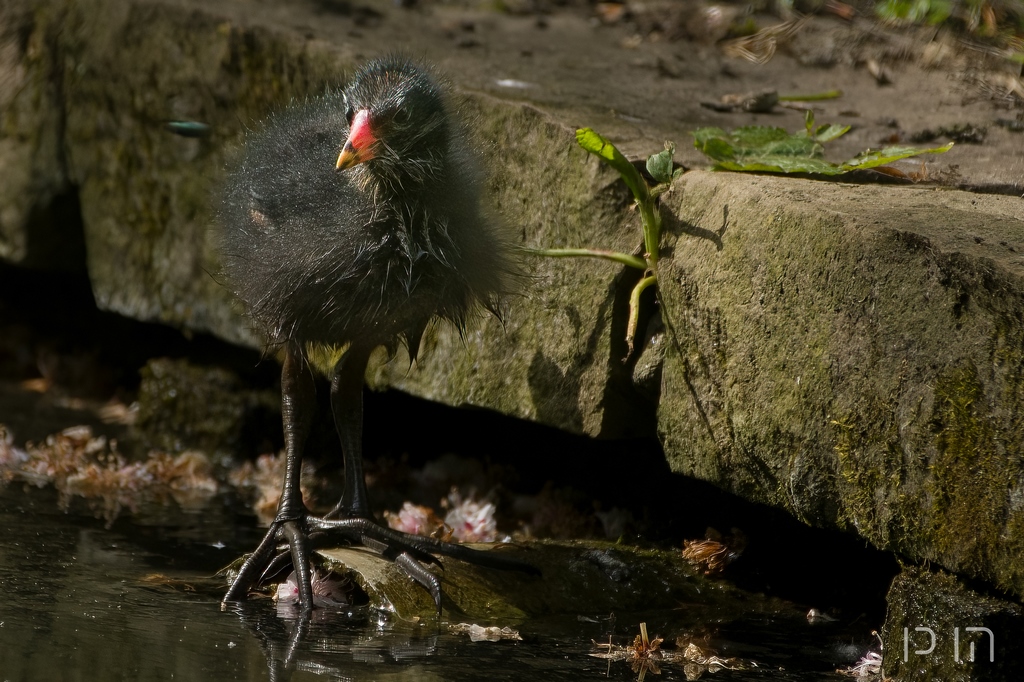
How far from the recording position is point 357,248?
3.15 m

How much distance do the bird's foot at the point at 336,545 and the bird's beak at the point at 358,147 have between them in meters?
1.01

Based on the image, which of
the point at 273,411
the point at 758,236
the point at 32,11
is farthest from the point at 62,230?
the point at 758,236

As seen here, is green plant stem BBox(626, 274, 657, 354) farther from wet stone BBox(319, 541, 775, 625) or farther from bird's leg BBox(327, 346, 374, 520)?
bird's leg BBox(327, 346, 374, 520)

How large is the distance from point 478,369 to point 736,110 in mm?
1465

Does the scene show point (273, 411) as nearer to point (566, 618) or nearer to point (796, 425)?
point (566, 618)

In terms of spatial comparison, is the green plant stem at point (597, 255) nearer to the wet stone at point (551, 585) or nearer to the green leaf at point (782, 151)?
the green leaf at point (782, 151)

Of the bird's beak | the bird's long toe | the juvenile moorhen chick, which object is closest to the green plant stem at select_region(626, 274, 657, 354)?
the juvenile moorhen chick

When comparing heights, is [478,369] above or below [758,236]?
below

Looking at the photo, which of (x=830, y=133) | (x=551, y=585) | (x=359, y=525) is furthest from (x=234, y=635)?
(x=830, y=133)

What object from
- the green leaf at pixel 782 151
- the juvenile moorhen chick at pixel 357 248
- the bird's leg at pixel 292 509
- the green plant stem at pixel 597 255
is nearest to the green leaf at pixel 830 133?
the green leaf at pixel 782 151

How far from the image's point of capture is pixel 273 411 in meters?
5.08

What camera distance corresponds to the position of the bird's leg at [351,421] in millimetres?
3512

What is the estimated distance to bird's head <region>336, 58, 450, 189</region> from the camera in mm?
3188

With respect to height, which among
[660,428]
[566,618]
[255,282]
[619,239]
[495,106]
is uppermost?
[495,106]
